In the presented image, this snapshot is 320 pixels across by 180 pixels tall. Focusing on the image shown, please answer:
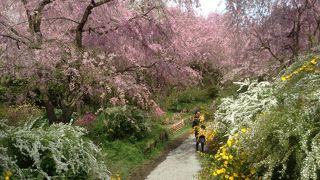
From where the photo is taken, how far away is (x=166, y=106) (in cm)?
2164

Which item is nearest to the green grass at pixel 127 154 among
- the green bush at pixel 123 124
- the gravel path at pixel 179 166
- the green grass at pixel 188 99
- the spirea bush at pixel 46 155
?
the green bush at pixel 123 124

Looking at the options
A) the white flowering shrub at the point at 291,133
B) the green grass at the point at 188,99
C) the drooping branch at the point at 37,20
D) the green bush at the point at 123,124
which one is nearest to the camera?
the white flowering shrub at the point at 291,133

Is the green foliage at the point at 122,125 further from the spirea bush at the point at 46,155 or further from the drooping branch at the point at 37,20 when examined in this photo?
the spirea bush at the point at 46,155

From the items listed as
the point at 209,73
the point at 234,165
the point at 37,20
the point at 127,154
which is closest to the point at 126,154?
the point at 127,154

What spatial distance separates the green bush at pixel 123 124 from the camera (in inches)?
520

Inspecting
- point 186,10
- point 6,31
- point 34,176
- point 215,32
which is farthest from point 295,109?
point 215,32

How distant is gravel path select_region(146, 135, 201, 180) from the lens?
1046 cm

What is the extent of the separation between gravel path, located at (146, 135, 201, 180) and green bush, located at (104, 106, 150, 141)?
1.28 meters

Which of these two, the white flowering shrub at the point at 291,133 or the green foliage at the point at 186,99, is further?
the green foliage at the point at 186,99

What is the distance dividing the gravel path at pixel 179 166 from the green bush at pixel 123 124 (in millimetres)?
1284

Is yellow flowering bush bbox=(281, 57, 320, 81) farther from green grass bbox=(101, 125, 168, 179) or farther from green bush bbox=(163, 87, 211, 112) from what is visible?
green bush bbox=(163, 87, 211, 112)

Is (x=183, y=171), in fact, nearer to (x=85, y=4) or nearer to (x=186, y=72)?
(x=186, y=72)

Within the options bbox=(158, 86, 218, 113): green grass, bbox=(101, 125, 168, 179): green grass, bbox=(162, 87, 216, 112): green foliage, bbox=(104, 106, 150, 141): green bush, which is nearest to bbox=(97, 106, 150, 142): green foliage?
bbox=(104, 106, 150, 141): green bush

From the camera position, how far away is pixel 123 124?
527 inches
